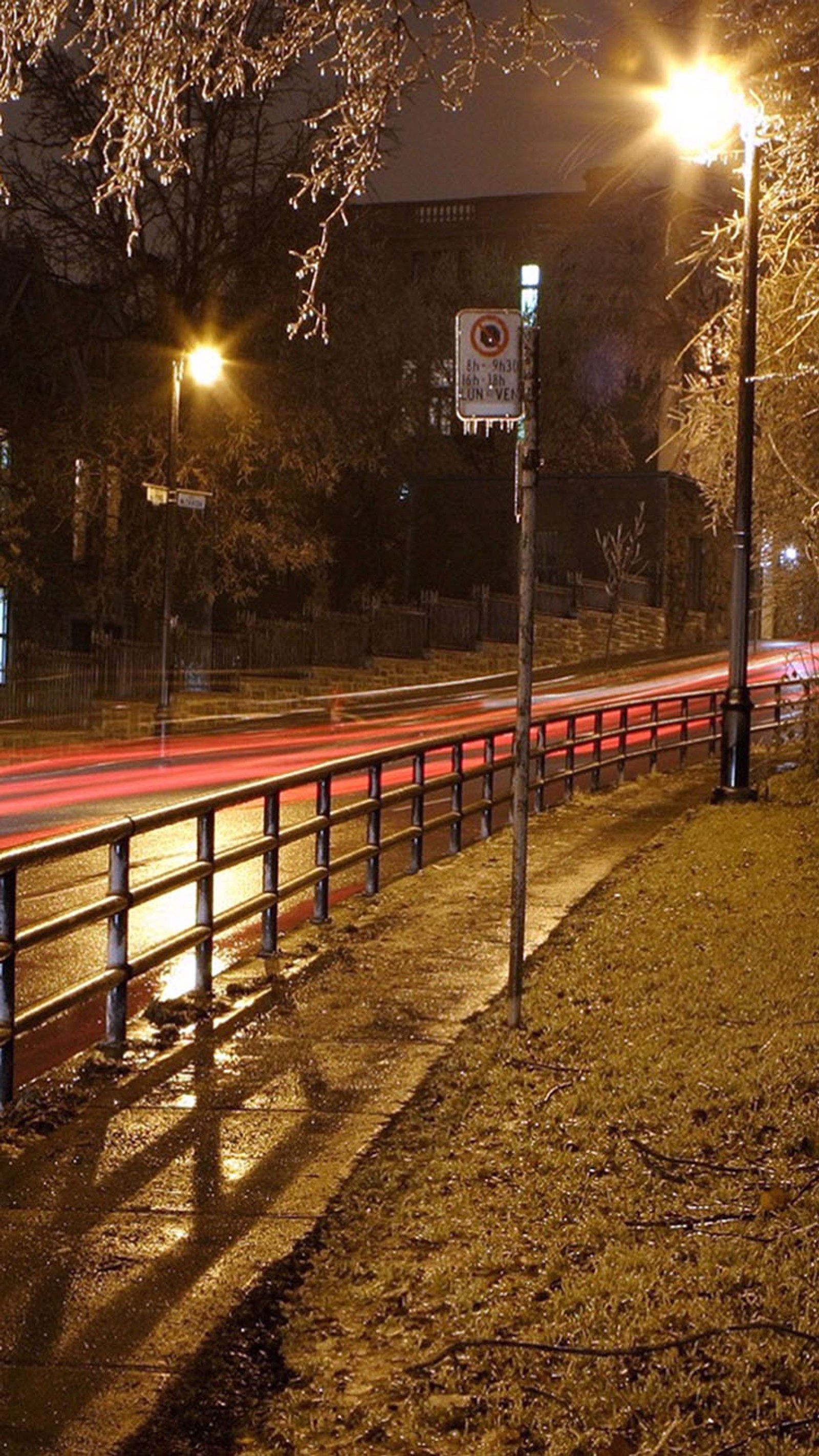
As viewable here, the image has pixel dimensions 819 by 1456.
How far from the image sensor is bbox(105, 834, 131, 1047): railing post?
8.51 metres

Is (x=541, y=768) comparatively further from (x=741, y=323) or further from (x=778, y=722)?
(x=778, y=722)

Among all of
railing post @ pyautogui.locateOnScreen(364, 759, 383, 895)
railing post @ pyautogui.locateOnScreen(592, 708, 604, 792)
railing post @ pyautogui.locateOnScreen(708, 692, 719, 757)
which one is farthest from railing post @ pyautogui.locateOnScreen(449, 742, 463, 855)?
railing post @ pyautogui.locateOnScreen(708, 692, 719, 757)

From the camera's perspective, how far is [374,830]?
45.2ft

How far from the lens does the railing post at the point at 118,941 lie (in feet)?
27.9

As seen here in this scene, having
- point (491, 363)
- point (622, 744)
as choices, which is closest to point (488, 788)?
point (622, 744)

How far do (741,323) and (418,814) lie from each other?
6.39 metres

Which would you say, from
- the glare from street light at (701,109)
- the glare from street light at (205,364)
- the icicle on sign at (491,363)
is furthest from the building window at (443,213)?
the icicle on sign at (491,363)

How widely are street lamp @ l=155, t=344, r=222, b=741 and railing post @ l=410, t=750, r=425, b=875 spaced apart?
17.4 m

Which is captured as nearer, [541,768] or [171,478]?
[541,768]

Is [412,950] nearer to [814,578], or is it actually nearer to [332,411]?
[814,578]

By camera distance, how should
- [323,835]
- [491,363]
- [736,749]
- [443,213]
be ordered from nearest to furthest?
[491,363], [323,835], [736,749], [443,213]

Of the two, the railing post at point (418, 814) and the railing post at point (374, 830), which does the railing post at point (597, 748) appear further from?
the railing post at point (374, 830)

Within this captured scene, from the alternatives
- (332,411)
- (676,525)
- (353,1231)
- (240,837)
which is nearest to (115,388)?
(332,411)

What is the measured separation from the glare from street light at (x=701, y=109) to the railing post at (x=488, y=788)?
5.43 m
